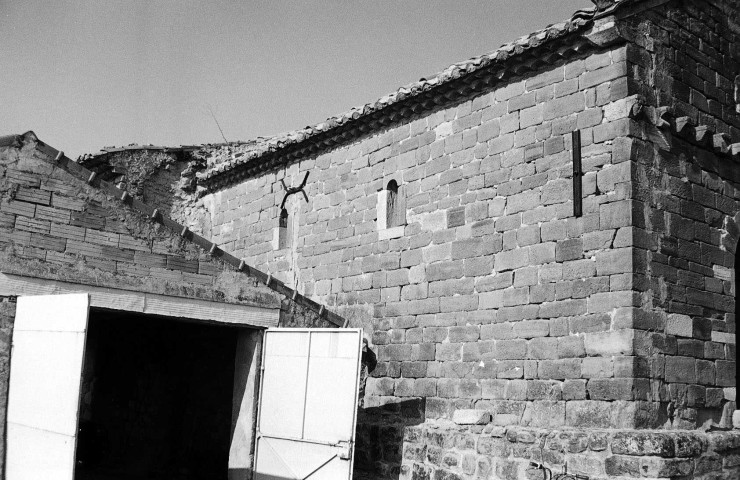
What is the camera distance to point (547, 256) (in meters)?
8.57

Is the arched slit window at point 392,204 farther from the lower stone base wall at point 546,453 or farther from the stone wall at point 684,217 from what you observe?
the stone wall at point 684,217

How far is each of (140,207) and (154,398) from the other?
5.35 metres

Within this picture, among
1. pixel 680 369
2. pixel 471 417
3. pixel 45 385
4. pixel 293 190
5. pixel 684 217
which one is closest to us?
pixel 45 385

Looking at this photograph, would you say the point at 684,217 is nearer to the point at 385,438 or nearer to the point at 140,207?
the point at 385,438

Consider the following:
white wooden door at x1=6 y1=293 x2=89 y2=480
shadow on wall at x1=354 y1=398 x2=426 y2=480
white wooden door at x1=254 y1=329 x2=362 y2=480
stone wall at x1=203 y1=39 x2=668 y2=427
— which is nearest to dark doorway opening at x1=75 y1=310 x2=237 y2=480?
stone wall at x1=203 y1=39 x2=668 y2=427

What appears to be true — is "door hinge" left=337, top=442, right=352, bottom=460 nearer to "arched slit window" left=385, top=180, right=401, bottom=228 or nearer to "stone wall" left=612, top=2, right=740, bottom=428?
"stone wall" left=612, top=2, right=740, bottom=428

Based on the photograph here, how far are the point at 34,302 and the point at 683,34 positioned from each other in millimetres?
7121

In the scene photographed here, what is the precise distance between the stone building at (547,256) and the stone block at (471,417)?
0.02 metres

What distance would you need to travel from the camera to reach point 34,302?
7.39 m

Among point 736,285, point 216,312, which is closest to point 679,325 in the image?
point 736,285

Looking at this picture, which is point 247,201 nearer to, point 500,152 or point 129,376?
point 129,376

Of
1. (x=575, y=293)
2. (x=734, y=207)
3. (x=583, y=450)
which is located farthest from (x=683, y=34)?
(x=583, y=450)

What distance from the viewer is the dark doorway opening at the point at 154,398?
12273 millimetres

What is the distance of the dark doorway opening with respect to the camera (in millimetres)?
12273
